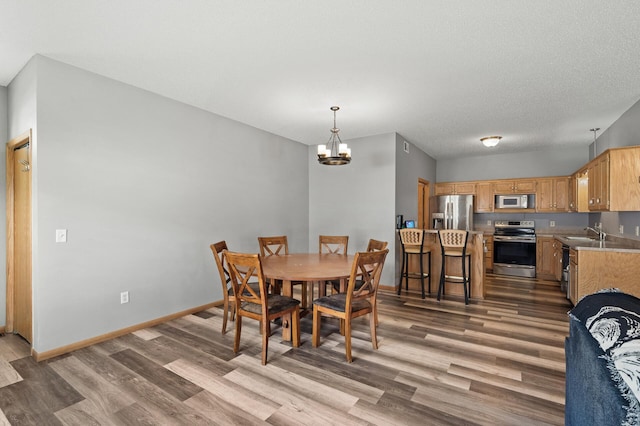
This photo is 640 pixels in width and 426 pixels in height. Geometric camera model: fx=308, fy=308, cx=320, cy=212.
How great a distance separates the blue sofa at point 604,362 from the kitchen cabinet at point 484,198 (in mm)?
5941

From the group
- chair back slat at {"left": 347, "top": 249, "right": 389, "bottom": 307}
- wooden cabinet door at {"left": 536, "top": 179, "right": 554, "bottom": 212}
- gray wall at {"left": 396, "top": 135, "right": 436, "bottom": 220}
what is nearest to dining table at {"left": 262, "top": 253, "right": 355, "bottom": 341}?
chair back slat at {"left": 347, "top": 249, "right": 389, "bottom": 307}

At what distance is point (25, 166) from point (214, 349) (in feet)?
8.47

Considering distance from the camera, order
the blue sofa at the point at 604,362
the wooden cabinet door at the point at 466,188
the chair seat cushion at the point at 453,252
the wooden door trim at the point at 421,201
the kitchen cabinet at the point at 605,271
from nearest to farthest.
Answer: the blue sofa at the point at 604,362 → the kitchen cabinet at the point at 605,271 → the chair seat cushion at the point at 453,252 → the wooden door trim at the point at 421,201 → the wooden cabinet door at the point at 466,188

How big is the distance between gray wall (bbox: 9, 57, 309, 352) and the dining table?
46.2 inches

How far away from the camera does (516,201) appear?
6645 mm

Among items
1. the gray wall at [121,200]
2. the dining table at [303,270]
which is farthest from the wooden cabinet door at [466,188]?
the gray wall at [121,200]

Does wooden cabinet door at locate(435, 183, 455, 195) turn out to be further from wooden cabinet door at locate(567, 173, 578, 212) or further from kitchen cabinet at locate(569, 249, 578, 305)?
kitchen cabinet at locate(569, 249, 578, 305)

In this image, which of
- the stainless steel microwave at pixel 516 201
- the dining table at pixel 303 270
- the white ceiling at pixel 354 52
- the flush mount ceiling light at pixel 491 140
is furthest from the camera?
the stainless steel microwave at pixel 516 201

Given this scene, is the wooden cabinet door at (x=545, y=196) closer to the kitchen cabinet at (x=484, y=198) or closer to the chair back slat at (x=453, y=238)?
the kitchen cabinet at (x=484, y=198)

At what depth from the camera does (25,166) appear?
3029 millimetres

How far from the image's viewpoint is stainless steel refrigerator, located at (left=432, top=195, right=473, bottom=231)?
22.1ft

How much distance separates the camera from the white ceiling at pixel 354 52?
209 cm

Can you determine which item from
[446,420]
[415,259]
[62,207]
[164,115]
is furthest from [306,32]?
[415,259]

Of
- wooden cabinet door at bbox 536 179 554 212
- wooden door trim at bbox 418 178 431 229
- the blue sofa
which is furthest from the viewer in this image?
wooden door trim at bbox 418 178 431 229
